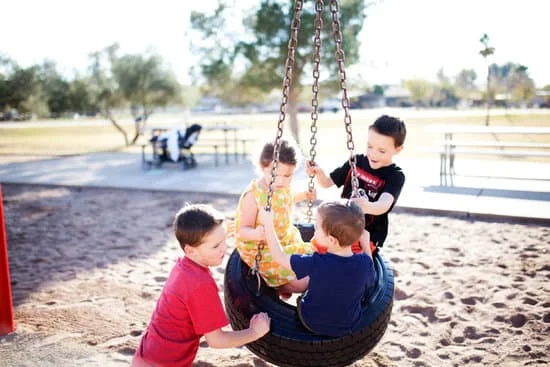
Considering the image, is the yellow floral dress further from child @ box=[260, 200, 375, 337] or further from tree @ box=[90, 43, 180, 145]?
tree @ box=[90, 43, 180, 145]

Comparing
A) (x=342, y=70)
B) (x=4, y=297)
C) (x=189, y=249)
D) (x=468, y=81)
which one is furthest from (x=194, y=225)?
(x=468, y=81)

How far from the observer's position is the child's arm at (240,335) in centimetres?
191

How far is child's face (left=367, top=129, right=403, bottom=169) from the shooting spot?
2.58m

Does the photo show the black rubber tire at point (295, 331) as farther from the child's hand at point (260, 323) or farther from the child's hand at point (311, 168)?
the child's hand at point (311, 168)

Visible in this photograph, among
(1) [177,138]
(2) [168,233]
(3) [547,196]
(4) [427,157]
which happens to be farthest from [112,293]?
(4) [427,157]

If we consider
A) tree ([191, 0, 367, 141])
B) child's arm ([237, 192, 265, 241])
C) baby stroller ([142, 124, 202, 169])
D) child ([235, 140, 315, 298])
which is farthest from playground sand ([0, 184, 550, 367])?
tree ([191, 0, 367, 141])

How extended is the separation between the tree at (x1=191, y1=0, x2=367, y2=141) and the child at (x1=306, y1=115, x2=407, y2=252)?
38.8ft

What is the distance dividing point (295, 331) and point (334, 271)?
348 millimetres

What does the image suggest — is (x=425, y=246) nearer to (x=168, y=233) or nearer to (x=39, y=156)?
(x=168, y=233)

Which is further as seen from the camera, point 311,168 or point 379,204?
point 311,168

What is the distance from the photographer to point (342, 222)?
72.2 inches

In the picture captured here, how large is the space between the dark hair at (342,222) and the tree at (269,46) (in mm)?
12736

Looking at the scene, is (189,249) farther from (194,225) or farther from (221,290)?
(221,290)

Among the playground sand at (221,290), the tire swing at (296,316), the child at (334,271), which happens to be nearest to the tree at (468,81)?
the playground sand at (221,290)
